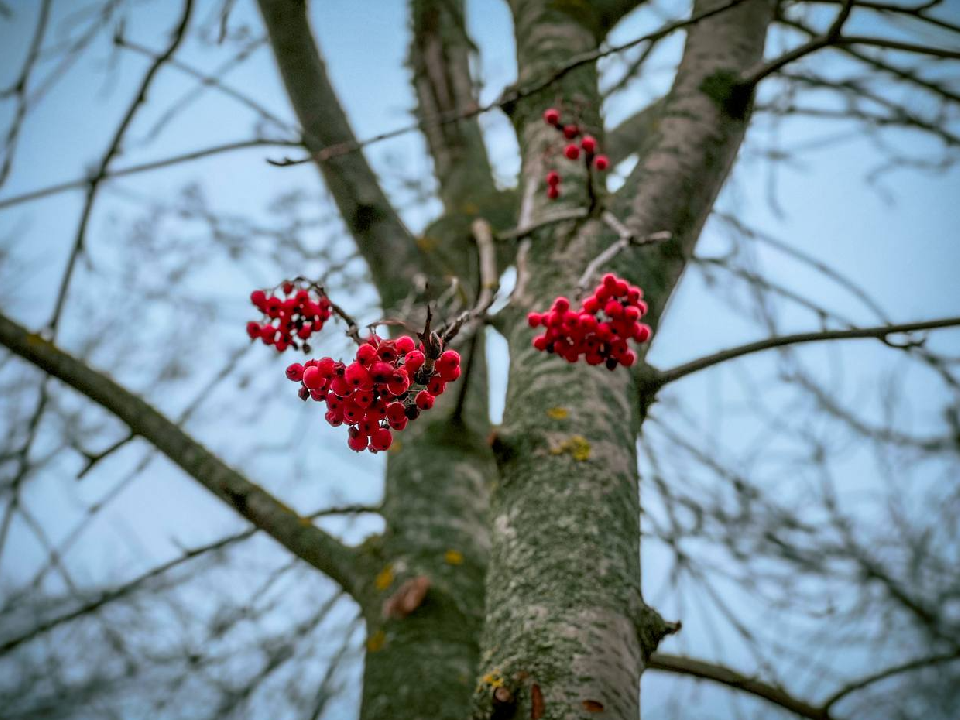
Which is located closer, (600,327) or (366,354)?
(366,354)

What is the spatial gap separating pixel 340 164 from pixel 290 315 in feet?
4.11

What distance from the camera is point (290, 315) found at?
1.87 metres

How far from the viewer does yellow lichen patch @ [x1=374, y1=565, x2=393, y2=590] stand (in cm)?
223

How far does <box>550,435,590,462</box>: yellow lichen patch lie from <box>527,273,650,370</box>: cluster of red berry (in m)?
0.19

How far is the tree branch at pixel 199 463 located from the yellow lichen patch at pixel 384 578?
2.5 inches

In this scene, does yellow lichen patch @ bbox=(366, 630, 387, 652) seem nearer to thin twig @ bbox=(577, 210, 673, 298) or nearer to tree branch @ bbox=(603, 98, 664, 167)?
thin twig @ bbox=(577, 210, 673, 298)

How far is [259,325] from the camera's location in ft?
6.44

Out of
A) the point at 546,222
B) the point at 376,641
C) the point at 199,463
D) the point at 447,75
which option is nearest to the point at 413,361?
Result: the point at 546,222

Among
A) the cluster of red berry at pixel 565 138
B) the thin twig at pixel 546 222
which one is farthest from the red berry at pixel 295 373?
the cluster of red berry at pixel 565 138

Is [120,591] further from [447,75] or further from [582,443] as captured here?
[447,75]

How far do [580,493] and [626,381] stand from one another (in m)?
0.43

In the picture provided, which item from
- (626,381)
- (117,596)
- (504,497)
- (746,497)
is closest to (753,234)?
(746,497)

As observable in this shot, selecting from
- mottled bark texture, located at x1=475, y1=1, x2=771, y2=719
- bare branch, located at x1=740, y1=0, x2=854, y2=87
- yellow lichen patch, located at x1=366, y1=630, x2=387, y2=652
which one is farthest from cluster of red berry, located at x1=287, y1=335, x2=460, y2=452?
bare branch, located at x1=740, y1=0, x2=854, y2=87

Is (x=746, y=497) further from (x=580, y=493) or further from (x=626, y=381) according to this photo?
(x=580, y=493)
